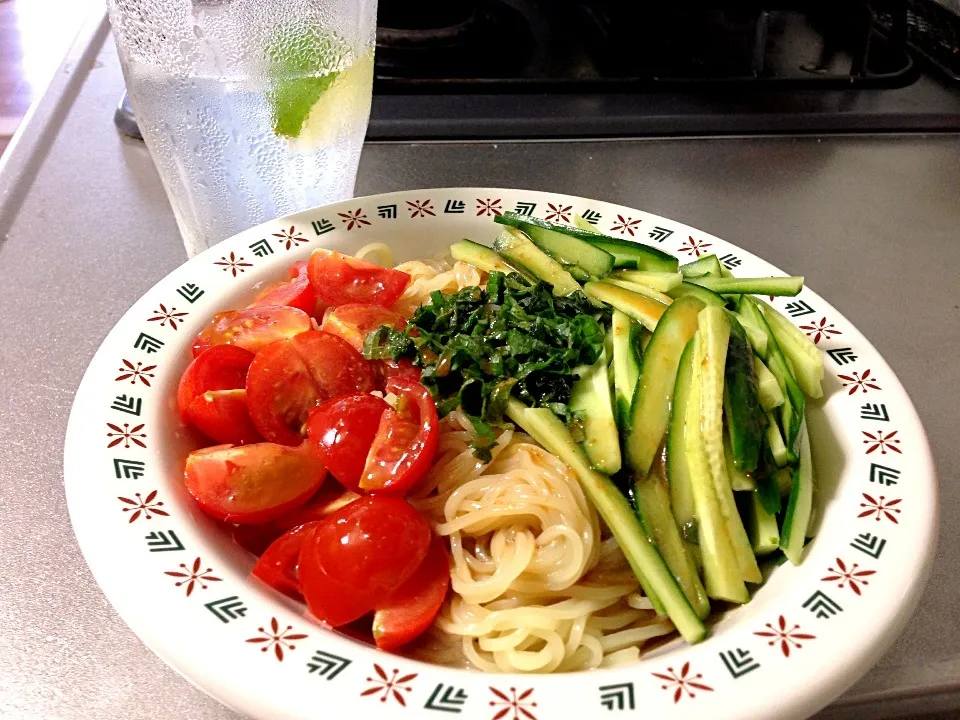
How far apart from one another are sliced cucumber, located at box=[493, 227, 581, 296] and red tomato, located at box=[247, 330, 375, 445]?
1.54 feet

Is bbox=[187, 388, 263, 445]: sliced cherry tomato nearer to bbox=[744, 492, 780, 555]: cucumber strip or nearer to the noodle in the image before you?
the noodle

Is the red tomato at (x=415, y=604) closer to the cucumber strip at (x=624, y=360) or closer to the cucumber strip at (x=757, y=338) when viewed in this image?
the cucumber strip at (x=624, y=360)

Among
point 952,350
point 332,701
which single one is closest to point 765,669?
point 332,701

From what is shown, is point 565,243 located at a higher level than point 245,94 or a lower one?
lower

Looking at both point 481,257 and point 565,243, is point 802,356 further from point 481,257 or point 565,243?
point 481,257

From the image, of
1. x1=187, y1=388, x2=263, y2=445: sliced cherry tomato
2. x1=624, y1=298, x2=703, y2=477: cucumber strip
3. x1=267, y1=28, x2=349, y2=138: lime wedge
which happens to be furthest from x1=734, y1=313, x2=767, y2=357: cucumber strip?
x1=267, y1=28, x2=349, y2=138: lime wedge

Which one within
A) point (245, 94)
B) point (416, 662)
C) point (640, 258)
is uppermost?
point (245, 94)

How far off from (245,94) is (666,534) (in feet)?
4.63

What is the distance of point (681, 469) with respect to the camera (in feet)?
4.83

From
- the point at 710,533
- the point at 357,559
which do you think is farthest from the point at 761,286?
the point at 357,559

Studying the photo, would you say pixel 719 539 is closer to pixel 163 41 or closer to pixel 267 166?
pixel 267 166

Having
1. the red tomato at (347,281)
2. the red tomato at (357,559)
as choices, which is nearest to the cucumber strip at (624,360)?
the red tomato at (357,559)

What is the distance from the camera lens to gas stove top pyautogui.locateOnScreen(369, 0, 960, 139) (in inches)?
132

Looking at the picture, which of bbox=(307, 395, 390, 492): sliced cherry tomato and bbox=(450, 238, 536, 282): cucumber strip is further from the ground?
bbox=(450, 238, 536, 282): cucumber strip
